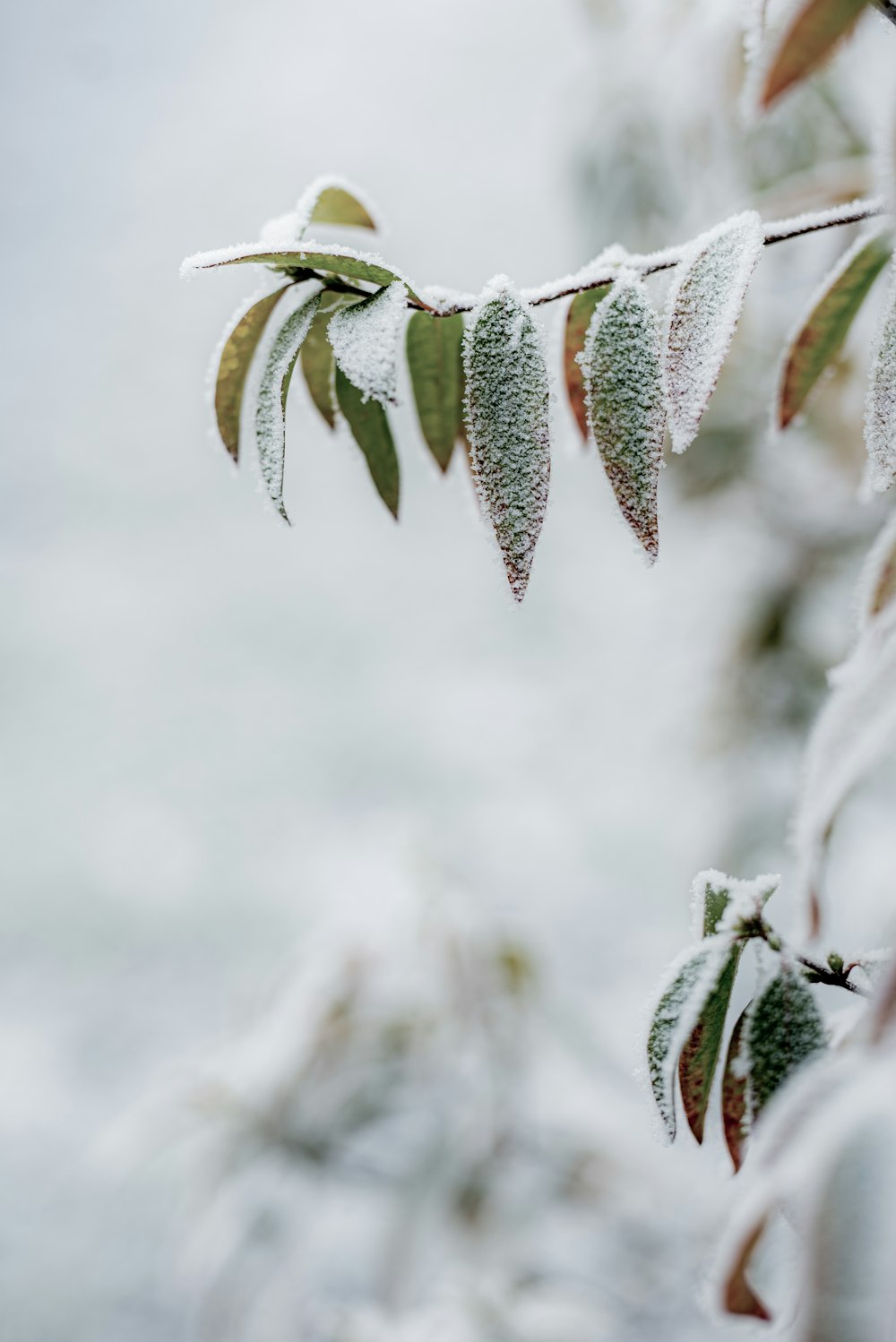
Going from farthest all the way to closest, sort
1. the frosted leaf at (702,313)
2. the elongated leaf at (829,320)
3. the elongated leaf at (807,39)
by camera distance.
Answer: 1. the elongated leaf at (829,320)
2. the frosted leaf at (702,313)
3. the elongated leaf at (807,39)

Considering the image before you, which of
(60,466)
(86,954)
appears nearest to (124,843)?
(86,954)

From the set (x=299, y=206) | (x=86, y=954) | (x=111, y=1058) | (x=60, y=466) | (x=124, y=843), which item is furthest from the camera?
(x=60, y=466)

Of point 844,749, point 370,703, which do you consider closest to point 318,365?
point 844,749

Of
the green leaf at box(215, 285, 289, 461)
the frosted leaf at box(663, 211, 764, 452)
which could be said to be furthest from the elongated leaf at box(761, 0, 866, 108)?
the green leaf at box(215, 285, 289, 461)

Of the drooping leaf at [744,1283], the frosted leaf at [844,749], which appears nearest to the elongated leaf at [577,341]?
the frosted leaf at [844,749]

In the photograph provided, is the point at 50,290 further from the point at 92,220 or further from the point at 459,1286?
the point at 459,1286

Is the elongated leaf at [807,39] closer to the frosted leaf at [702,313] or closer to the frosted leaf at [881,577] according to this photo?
the frosted leaf at [702,313]

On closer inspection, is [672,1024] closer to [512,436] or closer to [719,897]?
[719,897]
